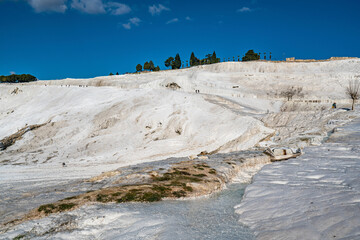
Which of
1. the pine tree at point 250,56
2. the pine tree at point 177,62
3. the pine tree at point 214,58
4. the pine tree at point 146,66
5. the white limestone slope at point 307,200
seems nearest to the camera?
the white limestone slope at point 307,200

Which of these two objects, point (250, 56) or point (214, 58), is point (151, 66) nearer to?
point (214, 58)

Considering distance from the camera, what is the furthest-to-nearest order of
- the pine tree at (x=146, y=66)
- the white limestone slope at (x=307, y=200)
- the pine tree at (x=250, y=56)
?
the pine tree at (x=146, y=66) < the pine tree at (x=250, y=56) < the white limestone slope at (x=307, y=200)

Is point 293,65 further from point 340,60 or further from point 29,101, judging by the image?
point 29,101

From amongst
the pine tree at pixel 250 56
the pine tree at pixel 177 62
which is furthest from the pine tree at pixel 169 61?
the pine tree at pixel 250 56

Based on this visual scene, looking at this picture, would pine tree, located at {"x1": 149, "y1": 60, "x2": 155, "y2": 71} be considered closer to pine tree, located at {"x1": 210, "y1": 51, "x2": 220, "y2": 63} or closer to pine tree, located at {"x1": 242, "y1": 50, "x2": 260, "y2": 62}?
pine tree, located at {"x1": 210, "y1": 51, "x2": 220, "y2": 63}

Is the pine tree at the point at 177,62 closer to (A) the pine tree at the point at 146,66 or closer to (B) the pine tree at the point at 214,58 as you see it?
(A) the pine tree at the point at 146,66

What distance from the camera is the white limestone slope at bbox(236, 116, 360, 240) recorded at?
679 centimetres

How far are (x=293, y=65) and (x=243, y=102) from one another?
4336 cm

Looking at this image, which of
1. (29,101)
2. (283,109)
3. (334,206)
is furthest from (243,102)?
(29,101)

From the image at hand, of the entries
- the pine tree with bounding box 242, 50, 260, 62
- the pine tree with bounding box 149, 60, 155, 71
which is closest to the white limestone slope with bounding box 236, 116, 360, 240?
the pine tree with bounding box 242, 50, 260, 62

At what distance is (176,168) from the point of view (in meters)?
15.8

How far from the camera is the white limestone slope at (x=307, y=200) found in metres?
6.79

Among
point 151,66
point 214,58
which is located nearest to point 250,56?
point 214,58

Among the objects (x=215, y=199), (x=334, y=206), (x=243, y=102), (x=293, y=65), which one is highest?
(x=293, y=65)
